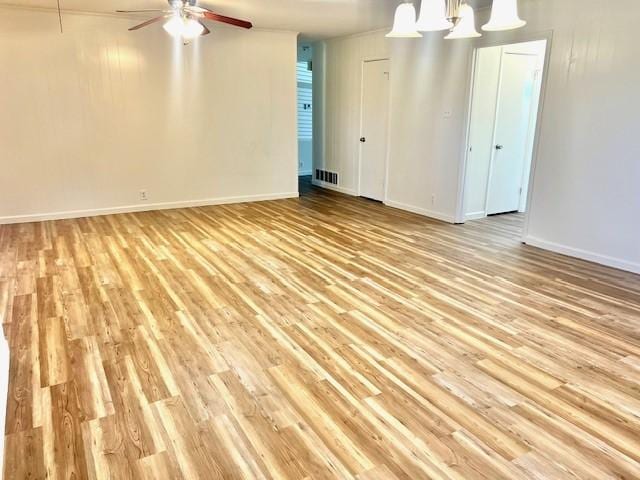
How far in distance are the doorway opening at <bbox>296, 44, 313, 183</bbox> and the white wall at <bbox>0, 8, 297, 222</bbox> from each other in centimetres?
211

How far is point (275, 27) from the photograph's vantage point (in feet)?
20.5

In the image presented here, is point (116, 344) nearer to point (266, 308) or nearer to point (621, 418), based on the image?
point (266, 308)

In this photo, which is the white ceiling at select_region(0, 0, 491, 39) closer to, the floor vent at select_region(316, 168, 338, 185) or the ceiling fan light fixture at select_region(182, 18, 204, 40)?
the ceiling fan light fixture at select_region(182, 18, 204, 40)

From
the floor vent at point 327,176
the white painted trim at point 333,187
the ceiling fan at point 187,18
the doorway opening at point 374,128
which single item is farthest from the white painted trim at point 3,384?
the floor vent at point 327,176

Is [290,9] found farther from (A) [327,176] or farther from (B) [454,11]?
(A) [327,176]

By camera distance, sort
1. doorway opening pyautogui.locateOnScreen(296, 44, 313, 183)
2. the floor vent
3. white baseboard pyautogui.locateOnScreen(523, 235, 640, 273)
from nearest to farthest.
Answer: white baseboard pyautogui.locateOnScreen(523, 235, 640, 273)
the floor vent
doorway opening pyautogui.locateOnScreen(296, 44, 313, 183)

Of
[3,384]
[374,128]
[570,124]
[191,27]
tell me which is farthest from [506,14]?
[374,128]

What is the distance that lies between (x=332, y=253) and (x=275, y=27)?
3.65 meters

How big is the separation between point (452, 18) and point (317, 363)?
272 centimetres

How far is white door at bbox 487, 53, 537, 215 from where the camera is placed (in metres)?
5.72

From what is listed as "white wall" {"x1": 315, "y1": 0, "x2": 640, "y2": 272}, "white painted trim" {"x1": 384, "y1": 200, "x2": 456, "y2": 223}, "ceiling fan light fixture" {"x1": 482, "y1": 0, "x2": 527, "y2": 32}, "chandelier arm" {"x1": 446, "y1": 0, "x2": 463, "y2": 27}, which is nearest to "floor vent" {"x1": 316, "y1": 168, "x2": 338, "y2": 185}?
"white painted trim" {"x1": 384, "y1": 200, "x2": 456, "y2": 223}

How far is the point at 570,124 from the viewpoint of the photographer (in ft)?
14.2

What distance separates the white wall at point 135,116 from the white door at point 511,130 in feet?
10.0

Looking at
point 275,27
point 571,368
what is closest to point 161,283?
point 571,368
